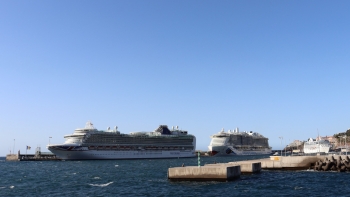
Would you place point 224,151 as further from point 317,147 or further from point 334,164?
point 334,164

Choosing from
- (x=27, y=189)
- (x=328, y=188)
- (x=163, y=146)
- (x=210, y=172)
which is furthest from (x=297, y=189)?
(x=163, y=146)

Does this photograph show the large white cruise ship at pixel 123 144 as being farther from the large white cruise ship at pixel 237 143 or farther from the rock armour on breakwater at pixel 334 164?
the rock armour on breakwater at pixel 334 164

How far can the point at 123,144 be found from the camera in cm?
11325

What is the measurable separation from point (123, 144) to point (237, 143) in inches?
2289

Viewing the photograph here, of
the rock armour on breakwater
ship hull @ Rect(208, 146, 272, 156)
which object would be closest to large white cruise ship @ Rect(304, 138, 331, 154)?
ship hull @ Rect(208, 146, 272, 156)

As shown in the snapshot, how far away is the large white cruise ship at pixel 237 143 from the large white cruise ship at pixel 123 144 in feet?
43.3

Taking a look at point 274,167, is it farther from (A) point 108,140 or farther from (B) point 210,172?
(A) point 108,140

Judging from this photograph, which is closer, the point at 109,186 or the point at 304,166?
the point at 109,186

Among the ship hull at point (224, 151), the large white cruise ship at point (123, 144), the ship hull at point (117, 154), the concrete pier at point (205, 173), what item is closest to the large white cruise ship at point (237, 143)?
the ship hull at point (224, 151)

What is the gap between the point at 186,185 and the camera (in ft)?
103

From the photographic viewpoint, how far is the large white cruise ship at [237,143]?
14300 cm

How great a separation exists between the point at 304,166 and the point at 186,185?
21.4 m

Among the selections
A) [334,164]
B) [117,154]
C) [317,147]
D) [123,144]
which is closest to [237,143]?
[317,147]

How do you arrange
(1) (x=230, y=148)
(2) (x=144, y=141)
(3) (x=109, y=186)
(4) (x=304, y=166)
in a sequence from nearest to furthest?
(3) (x=109, y=186), (4) (x=304, y=166), (2) (x=144, y=141), (1) (x=230, y=148)
